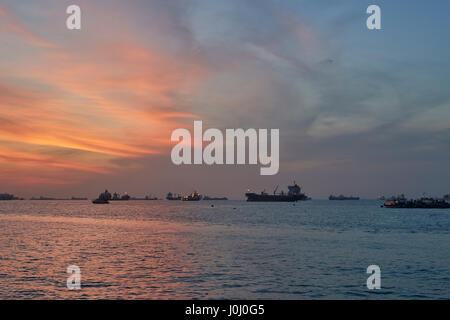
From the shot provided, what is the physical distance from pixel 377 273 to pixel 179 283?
16412mm

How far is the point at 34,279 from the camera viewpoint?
28.9 m

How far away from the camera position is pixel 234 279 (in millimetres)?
29703

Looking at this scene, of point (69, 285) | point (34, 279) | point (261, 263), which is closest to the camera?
point (69, 285)

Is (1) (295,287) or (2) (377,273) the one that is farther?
(2) (377,273)

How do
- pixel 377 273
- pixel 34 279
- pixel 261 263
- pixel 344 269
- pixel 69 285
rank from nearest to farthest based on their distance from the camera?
pixel 69 285
pixel 34 279
pixel 377 273
pixel 344 269
pixel 261 263
